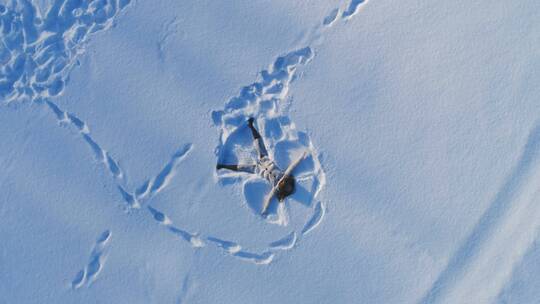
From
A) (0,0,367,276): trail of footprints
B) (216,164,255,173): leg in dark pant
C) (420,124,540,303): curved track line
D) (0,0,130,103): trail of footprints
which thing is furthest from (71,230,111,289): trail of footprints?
(420,124,540,303): curved track line

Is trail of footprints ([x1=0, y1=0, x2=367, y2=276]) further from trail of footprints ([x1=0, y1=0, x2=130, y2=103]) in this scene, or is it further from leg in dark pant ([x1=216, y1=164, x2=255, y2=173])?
leg in dark pant ([x1=216, y1=164, x2=255, y2=173])

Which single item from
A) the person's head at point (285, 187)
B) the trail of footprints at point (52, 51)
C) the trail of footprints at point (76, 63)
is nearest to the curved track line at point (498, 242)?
the trail of footprints at point (76, 63)

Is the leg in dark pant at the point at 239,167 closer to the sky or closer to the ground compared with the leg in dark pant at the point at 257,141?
closer to the ground

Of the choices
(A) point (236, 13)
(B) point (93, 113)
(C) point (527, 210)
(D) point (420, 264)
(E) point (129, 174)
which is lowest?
(E) point (129, 174)

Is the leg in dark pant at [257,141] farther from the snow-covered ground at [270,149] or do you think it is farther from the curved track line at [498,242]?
the curved track line at [498,242]

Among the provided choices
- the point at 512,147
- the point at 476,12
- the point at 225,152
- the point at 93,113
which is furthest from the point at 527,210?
the point at 93,113

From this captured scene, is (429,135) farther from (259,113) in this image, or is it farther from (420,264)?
(259,113)
